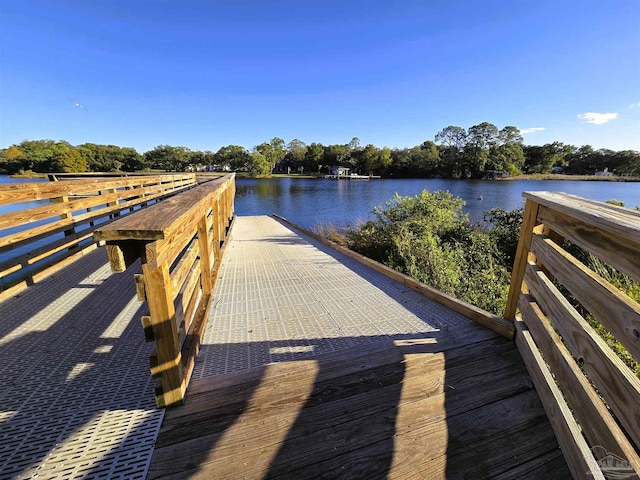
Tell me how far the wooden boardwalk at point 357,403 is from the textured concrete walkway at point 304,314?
16 millimetres

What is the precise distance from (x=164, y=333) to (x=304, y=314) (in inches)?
54.4

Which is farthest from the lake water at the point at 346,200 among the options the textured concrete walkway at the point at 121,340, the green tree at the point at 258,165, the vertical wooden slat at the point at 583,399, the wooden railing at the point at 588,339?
the green tree at the point at 258,165

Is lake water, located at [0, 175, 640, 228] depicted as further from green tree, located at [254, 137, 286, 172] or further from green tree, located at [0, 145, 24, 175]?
green tree, located at [254, 137, 286, 172]

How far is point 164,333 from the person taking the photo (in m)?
1.30

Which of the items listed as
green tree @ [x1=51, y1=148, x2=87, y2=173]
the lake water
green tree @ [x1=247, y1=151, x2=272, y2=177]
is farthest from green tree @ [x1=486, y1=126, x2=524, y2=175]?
green tree @ [x1=51, y1=148, x2=87, y2=173]

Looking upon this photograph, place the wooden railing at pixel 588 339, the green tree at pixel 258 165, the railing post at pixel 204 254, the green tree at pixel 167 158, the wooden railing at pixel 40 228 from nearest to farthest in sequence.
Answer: the wooden railing at pixel 588 339, the railing post at pixel 204 254, the wooden railing at pixel 40 228, the green tree at pixel 258 165, the green tree at pixel 167 158

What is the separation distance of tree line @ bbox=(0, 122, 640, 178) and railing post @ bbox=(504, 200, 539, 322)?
57.2 m

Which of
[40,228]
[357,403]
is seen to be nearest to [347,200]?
[40,228]

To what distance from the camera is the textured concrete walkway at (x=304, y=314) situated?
77.2 inches

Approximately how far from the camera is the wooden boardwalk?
1.14 metres

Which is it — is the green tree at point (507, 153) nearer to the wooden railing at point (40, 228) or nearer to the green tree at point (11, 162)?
the wooden railing at point (40, 228)

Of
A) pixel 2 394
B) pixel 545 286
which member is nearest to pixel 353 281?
pixel 545 286

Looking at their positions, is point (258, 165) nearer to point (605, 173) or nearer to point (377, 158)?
point (377, 158)

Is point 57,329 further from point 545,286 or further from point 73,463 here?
point 545,286
